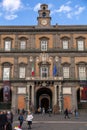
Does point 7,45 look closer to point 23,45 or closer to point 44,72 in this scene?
point 23,45

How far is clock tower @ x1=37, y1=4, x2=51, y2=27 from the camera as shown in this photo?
5294cm

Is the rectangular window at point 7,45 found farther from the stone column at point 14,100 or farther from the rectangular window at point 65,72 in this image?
the rectangular window at point 65,72

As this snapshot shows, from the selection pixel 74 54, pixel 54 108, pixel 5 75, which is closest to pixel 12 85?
pixel 5 75

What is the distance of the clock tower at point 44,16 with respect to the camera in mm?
52938

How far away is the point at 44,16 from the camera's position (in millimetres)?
53406

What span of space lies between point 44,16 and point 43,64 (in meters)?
9.37

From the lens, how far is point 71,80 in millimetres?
49719

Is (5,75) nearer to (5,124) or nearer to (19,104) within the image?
(19,104)

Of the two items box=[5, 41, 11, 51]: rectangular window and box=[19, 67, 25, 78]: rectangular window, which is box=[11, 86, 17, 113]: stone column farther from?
box=[5, 41, 11, 51]: rectangular window

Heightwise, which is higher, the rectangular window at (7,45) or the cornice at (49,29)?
the cornice at (49,29)

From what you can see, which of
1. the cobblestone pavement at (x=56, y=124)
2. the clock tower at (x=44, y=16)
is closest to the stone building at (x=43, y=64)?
the clock tower at (x=44, y=16)

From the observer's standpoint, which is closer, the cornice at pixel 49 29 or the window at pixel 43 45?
the window at pixel 43 45

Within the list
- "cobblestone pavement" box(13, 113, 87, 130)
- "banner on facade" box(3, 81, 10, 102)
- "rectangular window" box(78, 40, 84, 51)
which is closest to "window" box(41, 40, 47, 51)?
"rectangular window" box(78, 40, 84, 51)

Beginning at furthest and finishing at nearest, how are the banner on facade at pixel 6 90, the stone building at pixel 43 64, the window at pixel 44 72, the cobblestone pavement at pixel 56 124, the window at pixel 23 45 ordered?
the window at pixel 23 45 < the window at pixel 44 72 < the stone building at pixel 43 64 < the banner on facade at pixel 6 90 < the cobblestone pavement at pixel 56 124
